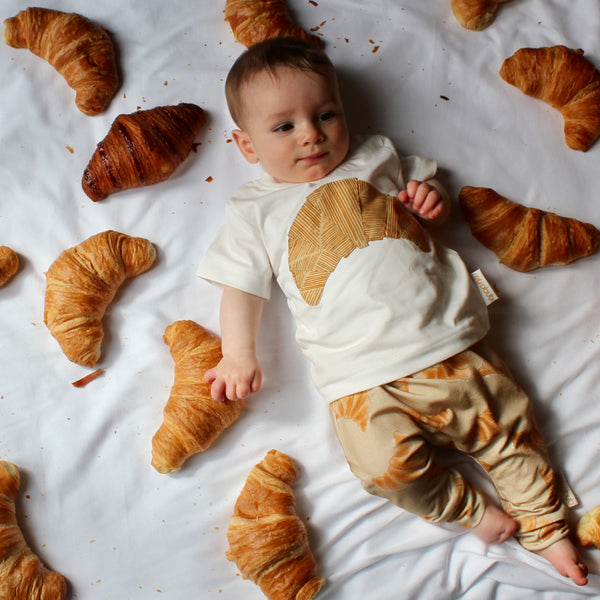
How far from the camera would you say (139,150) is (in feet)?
3.56

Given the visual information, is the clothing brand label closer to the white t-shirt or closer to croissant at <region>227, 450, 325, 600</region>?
the white t-shirt

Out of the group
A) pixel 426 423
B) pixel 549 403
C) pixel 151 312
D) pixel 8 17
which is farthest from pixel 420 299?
pixel 8 17

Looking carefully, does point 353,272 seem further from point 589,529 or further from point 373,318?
point 589,529

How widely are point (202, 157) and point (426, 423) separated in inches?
25.0

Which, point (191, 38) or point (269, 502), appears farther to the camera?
point (191, 38)

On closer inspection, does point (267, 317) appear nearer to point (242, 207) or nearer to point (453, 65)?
point (242, 207)

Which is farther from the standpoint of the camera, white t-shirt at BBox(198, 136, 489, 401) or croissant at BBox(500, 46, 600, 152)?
croissant at BBox(500, 46, 600, 152)

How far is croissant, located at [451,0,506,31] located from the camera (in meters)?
1.18

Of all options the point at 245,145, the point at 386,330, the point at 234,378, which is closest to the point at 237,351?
the point at 234,378

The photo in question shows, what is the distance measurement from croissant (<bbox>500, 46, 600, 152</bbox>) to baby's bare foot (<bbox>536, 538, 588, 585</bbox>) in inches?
28.6

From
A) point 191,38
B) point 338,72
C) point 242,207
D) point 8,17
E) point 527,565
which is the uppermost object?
point 8,17

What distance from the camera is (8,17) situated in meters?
1.16

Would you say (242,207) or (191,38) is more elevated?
(191,38)

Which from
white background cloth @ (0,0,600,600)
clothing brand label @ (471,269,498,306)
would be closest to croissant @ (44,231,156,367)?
white background cloth @ (0,0,600,600)
